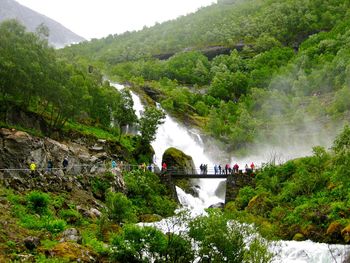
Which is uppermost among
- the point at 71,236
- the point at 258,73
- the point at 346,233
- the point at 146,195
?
the point at 258,73

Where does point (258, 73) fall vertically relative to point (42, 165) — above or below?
above

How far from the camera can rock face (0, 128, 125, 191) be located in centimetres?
3503

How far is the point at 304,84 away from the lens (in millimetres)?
102750

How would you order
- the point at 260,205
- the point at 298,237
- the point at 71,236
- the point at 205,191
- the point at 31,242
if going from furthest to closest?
the point at 205,191 < the point at 260,205 < the point at 298,237 < the point at 71,236 < the point at 31,242

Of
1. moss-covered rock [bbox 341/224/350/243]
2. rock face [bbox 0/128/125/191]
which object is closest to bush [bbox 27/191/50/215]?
rock face [bbox 0/128/125/191]

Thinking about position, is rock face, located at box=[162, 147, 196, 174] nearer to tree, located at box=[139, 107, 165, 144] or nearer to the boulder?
tree, located at box=[139, 107, 165, 144]

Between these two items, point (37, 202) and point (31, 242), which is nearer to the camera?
point (31, 242)

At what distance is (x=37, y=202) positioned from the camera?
105 ft

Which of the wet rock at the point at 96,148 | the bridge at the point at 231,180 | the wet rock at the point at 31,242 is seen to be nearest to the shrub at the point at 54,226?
the wet rock at the point at 31,242

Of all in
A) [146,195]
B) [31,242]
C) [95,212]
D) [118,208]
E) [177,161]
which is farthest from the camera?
[177,161]

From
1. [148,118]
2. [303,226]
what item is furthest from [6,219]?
[148,118]

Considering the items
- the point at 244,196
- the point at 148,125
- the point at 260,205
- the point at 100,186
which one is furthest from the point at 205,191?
the point at 100,186

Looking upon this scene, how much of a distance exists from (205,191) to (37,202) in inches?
1337

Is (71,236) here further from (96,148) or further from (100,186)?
(96,148)
